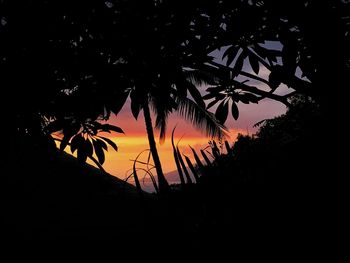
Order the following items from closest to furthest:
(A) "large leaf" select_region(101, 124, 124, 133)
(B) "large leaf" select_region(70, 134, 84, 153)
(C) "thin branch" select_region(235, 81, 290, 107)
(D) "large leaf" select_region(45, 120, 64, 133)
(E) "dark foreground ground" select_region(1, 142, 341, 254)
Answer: (E) "dark foreground ground" select_region(1, 142, 341, 254) → (D) "large leaf" select_region(45, 120, 64, 133) → (B) "large leaf" select_region(70, 134, 84, 153) → (C) "thin branch" select_region(235, 81, 290, 107) → (A) "large leaf" select_region(101, 124, 124, 133)

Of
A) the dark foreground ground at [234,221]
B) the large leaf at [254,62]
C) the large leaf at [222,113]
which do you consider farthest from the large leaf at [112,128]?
the dark foreground ground at [234,221]

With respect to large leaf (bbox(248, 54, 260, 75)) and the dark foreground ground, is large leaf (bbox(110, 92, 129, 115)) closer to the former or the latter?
the dark foreground ground

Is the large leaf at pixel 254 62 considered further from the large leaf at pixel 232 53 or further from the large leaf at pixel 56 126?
the large leaf at pixel 56 126

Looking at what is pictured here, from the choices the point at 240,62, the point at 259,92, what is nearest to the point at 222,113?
the point at 259,92

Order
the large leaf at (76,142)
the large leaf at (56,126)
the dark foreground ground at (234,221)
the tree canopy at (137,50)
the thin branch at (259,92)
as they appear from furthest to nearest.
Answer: the thin branch at (259,92) → the large leaf at (76,142) → the large leaf at (56,126) → the tree canopy at (137,50) → the dark foreground ground at (234,221)

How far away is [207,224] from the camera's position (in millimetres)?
1305

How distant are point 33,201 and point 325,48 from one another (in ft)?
19.0

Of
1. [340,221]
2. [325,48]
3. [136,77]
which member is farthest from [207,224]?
[325,48]

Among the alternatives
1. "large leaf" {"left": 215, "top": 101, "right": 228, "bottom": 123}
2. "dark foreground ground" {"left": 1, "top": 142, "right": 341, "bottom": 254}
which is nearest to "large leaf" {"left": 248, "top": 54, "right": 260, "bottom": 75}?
"large leaf" {"left": 215, "top": 101, "right": 228, "bottom": 123}

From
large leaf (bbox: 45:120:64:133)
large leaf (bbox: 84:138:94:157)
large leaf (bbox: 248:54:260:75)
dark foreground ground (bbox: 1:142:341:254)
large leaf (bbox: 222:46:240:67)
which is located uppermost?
large leaf (bbox: 222:46:240:67)

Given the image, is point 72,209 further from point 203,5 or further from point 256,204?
point 256,204

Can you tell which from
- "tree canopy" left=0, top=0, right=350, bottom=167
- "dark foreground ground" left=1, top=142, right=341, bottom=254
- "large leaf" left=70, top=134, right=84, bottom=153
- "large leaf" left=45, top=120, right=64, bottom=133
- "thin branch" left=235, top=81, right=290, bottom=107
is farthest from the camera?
"thin branch" left=235, top=81, right=290, bottom=107

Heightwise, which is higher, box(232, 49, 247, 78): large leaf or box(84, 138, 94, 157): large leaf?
box(232, 49, 247, 78): large leaf

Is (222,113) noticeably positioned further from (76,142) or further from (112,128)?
(76,142)
